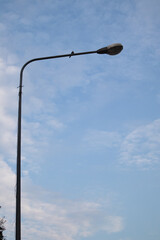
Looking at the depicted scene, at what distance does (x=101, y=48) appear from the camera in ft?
34.2

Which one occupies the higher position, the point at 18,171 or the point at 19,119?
the point at 19,119

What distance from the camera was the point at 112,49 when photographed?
10.0 metres

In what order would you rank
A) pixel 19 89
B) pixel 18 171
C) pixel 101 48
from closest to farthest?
pixel 18 171 < pixel 19 89 < pixel 101 48

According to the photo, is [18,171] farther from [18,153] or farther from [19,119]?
[19,119]

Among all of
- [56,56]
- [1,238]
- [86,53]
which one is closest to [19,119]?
[56,56]

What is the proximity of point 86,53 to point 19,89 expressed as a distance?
9.79 feet

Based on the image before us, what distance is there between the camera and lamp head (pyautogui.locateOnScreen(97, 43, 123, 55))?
9884mm


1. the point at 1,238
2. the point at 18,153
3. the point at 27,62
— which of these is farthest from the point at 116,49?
the point at 1,238

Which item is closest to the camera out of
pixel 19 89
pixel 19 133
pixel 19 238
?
pixel 19 238

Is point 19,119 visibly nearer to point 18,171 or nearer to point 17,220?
point 18,171

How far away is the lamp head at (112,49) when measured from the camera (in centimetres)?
988

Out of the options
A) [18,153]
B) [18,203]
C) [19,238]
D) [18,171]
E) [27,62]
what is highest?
[27,62]

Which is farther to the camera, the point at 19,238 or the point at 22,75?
the point at 22,75

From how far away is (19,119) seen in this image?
8984 millimetres
